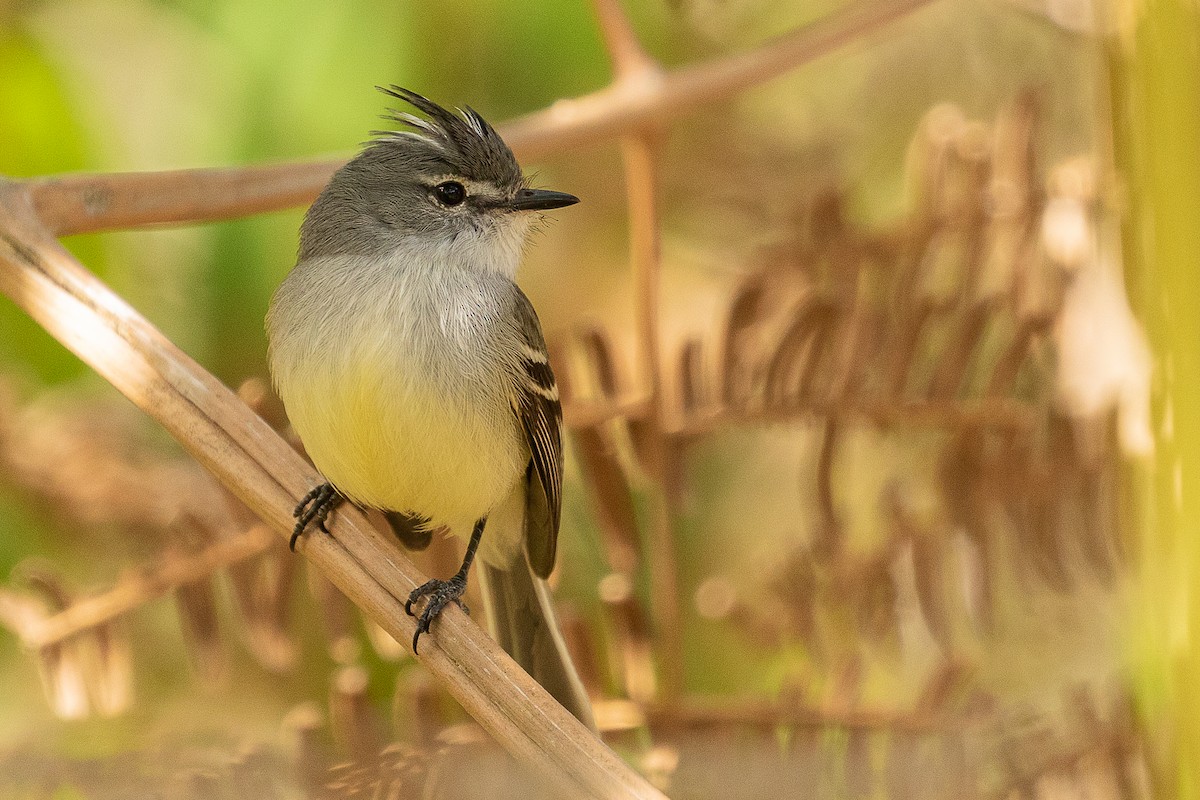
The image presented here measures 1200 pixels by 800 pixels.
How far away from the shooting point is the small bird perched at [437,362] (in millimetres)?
1703

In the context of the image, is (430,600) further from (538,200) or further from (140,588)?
(538,200)

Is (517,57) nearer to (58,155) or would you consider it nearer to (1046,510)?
(58,155)

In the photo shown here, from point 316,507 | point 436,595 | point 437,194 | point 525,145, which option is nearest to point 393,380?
point 316,507

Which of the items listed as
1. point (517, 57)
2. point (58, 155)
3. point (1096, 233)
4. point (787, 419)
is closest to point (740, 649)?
point (787, 419)

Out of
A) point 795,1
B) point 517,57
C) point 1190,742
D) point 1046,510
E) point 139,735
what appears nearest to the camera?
point 1190,742

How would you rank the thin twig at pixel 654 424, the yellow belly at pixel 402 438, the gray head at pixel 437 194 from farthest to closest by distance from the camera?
the thin twig at pixel 654 424
the gray head at pixel 437 194
the yellow belly at pixel 402 438

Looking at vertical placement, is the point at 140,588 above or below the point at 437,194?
below

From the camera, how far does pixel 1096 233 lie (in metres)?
2.29

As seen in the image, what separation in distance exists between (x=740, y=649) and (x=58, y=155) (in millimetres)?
1784

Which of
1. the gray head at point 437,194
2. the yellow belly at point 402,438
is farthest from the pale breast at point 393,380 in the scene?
the gray head at point 437,194

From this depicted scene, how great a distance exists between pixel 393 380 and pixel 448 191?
443mm

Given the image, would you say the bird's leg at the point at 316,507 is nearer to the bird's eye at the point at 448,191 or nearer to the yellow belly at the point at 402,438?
the yellow belly at the point at 402,438

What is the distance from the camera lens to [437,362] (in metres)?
1.73

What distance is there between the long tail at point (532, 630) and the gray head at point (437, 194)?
0.55 metres
